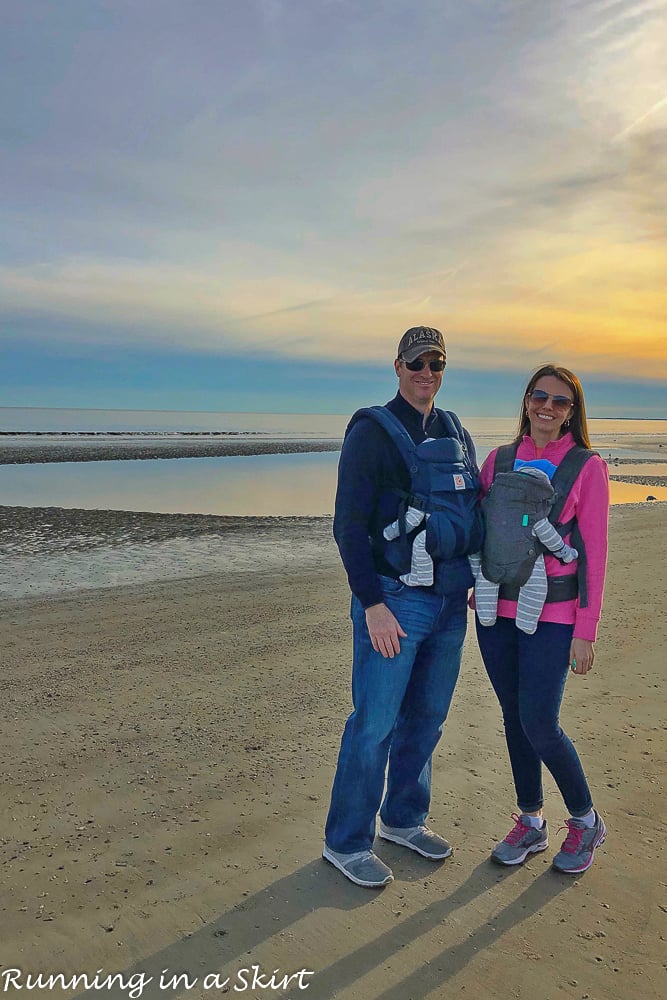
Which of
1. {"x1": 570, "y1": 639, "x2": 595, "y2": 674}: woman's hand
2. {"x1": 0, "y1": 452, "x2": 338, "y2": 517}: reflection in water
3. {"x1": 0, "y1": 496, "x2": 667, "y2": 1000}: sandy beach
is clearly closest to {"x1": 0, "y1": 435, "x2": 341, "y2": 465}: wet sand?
{"x1": 0, "y1": 452, "x2": 338, "y2": 517}: reflection in water

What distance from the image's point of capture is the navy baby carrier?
3473 mm

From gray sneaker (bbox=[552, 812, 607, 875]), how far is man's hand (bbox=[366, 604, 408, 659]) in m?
1.36

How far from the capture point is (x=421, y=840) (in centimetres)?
391

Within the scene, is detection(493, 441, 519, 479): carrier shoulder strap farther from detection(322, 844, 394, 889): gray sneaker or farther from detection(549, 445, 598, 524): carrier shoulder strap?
detection(322, 844, 394, 889): gray sneaker

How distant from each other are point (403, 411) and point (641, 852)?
104 inches

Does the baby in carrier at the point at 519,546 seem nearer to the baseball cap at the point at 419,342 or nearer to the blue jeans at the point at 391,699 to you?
the blue jeans at the point at 391,699

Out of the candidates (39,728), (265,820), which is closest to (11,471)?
(39,728)

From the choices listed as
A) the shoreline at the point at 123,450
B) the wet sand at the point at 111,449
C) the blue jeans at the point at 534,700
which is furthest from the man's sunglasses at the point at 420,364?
the wet sand at the point at 111,449

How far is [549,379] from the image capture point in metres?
3.67

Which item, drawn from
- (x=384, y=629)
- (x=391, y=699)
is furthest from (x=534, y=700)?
(x=384, y=629)

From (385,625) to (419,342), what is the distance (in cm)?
139

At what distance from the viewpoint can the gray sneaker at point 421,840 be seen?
3.86 meters

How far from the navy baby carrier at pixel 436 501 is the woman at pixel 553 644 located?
1.05 feet

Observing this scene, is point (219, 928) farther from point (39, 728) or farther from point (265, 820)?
point (39, 728)
